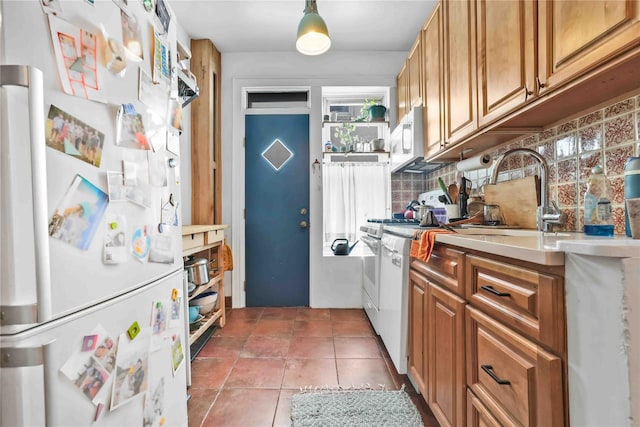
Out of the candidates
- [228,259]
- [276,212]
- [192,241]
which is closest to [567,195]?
[192,241]

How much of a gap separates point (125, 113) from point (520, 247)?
1.19 metres

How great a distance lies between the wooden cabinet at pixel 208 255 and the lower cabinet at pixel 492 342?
→ 4.87 feet

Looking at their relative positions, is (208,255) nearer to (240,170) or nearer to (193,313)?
(193,313)

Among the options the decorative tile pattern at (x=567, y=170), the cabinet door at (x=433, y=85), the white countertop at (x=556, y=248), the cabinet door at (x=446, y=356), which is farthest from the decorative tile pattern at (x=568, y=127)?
the cabinet door at (x=446, y=356)

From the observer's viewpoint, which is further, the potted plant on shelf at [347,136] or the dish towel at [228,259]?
the potted plant on shelf at [347,136]

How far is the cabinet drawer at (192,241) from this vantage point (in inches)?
76.4

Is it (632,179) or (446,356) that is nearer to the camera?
(632,179)

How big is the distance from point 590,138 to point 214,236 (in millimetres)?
2449

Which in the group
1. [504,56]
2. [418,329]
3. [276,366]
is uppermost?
[504,56]

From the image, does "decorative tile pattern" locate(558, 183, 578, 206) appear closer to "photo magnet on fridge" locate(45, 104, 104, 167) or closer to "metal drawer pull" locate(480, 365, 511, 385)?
"metal drawer pull" locate(480, 365, 511, 385)

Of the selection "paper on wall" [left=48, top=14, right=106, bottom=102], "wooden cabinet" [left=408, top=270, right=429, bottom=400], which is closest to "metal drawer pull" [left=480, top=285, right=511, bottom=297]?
"wooden cabinet" [left=408, top=270, right=429, bottom=400]

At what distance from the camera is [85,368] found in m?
0.75

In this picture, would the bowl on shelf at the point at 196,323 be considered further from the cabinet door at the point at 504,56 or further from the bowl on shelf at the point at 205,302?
the cabinet door at the point at 504,56

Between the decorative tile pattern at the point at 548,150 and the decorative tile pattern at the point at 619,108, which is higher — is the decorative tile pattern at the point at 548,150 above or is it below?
below
